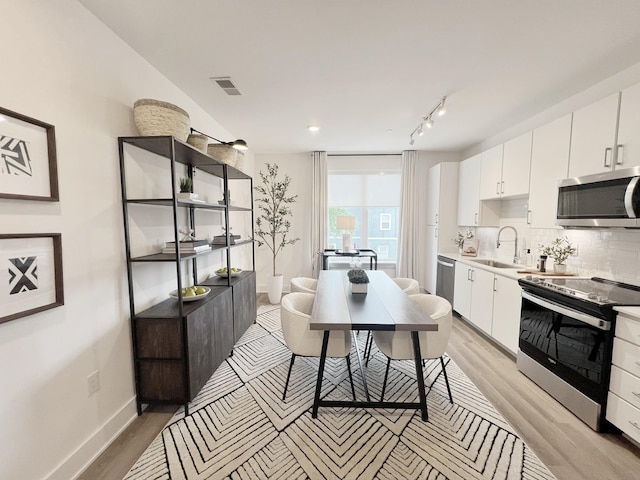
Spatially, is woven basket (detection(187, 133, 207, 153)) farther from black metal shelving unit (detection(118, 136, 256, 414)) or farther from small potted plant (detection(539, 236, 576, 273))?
small potted plant (detection(539, 236, 576, 273))

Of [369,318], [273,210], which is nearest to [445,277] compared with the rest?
[369,318]

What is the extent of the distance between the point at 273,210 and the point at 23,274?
3.91 meters

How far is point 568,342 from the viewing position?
2.09 m

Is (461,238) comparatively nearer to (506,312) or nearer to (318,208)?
(506,312)

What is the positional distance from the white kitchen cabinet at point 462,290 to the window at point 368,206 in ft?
5.61

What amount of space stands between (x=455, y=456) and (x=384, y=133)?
370 centimetres

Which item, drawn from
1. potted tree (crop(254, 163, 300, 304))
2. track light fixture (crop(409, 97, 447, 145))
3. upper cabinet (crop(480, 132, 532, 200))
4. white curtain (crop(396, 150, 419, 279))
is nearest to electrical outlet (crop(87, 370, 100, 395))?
potted tree (crop(254, 163, 300, 304))

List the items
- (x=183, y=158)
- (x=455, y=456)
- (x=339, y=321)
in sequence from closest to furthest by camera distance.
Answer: (x=455, y=456), (x=339, y=321), (x=183, y=158)

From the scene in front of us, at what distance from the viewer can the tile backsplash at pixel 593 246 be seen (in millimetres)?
2256

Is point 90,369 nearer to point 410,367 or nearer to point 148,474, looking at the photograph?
point 148,474

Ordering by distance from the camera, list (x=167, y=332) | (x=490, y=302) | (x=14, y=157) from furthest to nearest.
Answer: (x=490, y=302)
(x=167, y=332)
(x=14, y=157)

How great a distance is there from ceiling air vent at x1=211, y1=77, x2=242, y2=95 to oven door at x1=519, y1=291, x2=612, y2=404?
3.33 metres

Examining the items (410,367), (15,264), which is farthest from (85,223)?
(410,367)

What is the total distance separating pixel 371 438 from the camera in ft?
5.98
